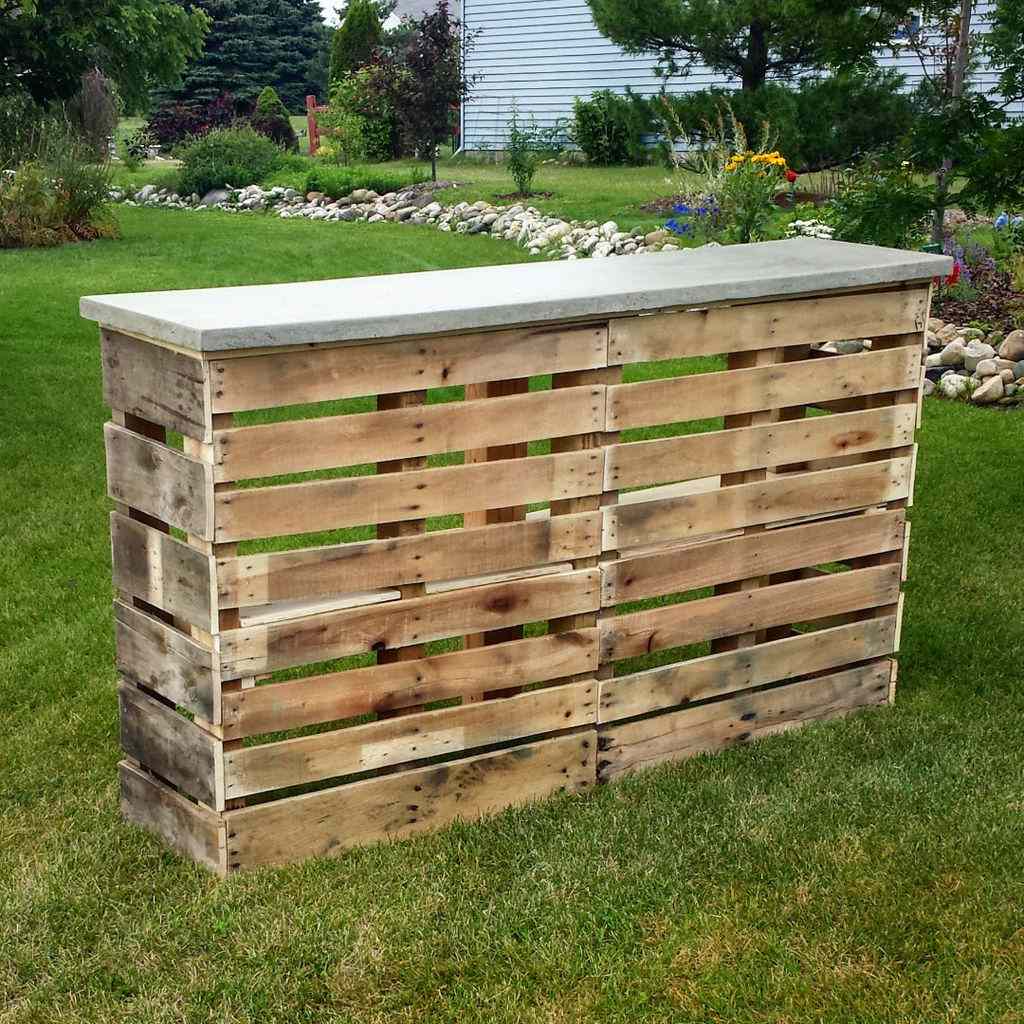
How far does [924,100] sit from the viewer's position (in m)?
15.4

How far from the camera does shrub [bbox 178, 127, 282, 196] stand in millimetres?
22422

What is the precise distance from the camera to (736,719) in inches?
173

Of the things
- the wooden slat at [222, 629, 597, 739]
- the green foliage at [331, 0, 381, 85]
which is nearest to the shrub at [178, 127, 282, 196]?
the green foliage at [331, 0, 381, 85]

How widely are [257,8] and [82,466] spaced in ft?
110

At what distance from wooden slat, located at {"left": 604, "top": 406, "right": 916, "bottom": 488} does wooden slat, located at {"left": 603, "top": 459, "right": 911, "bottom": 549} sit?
0.06 m

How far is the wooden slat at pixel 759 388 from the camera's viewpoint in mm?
3941

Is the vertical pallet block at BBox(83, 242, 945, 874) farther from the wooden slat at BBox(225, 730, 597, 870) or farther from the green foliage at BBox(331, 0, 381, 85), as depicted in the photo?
the green foliage at BBox(331, 0, 381, 85)

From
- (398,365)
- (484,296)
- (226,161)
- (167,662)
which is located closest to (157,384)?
(398,365)

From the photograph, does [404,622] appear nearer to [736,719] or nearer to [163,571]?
[163,571]

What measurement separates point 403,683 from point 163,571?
2.27 ft

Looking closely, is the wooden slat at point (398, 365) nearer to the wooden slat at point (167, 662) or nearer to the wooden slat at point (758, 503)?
the wooden slat at point (758, 503)

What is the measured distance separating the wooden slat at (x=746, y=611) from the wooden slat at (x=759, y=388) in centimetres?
57

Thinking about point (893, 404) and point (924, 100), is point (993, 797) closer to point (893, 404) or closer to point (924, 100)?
point (893, 404)

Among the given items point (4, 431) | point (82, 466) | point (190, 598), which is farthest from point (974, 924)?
point (4, 431)
